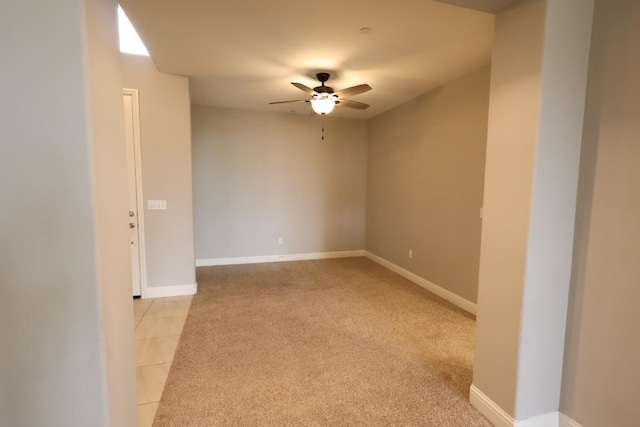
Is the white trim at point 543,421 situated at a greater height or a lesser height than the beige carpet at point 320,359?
greater

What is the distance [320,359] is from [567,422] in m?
1.62

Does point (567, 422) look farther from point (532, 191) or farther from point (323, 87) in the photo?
point (323, 87)

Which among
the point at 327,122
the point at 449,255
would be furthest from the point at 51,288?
the point at 327,122

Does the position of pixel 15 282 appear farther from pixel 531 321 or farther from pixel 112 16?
pixel 531 321

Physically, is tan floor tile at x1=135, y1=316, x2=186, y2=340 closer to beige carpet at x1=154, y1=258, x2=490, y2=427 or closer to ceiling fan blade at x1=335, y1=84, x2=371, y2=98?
beige carpet at x1=154, y1=258, x2=490, y2=427

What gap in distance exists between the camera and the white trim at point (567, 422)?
5.42 feet

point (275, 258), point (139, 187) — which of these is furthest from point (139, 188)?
point (275, 258)

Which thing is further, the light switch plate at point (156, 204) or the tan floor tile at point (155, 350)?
the light switch plate at point (156, 204)

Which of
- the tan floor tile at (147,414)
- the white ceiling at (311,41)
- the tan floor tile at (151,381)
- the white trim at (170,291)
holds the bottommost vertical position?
the tan floor tile at (151,381)

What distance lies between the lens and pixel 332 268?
5062 millimetres

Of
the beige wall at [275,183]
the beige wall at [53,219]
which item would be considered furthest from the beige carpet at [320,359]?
the beige wall at [275,183]

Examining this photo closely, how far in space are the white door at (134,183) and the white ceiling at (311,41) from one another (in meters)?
0.59

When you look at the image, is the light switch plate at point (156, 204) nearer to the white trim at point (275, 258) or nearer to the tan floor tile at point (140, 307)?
the tan floor tile at point (140, 307)

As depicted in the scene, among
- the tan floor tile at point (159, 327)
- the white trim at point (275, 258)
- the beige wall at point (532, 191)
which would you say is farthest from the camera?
the white trim at point (275, 258)
